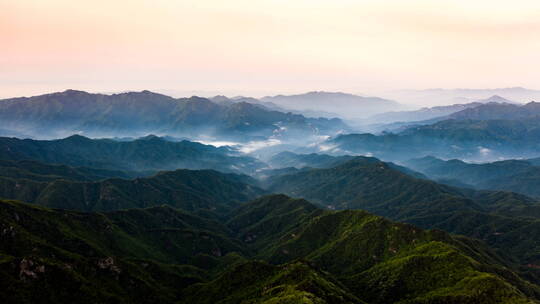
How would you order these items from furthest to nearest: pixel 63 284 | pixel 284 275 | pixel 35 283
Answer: pixel 284 275 → pixel 63 284 → pixel 35 283

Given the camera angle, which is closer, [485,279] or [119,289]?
[485,279]

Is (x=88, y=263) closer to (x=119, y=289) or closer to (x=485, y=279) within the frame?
(x=119, y=289)

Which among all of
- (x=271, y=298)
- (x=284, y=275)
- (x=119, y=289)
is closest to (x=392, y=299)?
(x=284, y=275)

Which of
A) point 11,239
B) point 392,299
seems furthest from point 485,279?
point 11,239

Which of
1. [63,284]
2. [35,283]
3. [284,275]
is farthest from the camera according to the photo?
[284,275]

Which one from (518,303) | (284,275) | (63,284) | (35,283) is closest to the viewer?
(518,303)

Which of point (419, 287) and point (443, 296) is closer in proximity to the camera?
point (443, 296)

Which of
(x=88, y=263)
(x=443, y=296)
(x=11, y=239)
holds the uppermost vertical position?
(x=11, y=239)

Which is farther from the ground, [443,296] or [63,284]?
[63,284]

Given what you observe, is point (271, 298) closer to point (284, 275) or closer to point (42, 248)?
point (284, 275)
